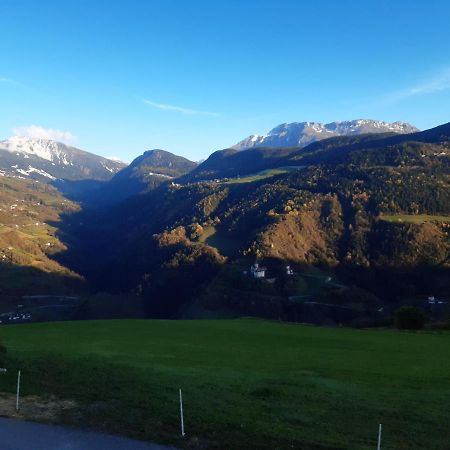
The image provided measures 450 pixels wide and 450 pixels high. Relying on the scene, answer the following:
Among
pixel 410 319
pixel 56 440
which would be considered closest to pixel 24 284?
pixel 410 319

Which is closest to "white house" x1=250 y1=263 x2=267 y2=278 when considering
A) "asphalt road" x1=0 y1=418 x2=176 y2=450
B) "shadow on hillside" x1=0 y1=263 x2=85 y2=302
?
"shadow on hillside" x1=0 y1=263 x2=85 y2=302

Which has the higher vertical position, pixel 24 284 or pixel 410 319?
pixel 410 319

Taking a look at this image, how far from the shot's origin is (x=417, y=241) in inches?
6964

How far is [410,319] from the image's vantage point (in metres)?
69.5

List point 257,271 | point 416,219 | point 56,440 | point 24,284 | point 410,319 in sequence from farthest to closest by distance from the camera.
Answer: point 416,219, point 24,284, point 257,271, point 410,319, point 56,440

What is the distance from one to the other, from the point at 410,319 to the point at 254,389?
52835 mm

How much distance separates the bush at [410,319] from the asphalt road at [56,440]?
60.0 m

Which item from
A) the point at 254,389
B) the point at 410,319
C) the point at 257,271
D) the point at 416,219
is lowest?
the point at 257,271

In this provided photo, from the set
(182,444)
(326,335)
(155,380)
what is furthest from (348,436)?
(326,335)

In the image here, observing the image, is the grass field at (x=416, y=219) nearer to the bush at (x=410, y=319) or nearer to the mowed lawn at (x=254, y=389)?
the bush at (x=410, y=319)

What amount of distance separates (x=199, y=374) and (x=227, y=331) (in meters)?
31.3

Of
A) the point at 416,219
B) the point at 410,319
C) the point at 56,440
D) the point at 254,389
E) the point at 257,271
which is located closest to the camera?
the point at 56,440

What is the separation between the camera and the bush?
68812 millimetres

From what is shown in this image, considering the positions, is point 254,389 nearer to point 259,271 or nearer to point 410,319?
point 410,319
